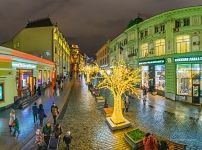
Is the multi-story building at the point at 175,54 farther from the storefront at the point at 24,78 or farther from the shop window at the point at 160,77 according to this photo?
the storefront at the point at 24,78

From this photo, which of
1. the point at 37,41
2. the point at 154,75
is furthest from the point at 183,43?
the point at 37,41

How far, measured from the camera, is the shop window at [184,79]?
3766 cm

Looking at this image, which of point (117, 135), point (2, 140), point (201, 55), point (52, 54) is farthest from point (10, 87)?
point (52, 54)

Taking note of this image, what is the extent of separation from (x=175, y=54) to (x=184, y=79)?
11.7 ft

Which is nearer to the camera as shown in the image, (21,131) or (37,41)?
(21,131)

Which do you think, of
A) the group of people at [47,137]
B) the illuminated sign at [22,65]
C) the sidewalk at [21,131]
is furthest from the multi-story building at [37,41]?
the group of people at [47,137]

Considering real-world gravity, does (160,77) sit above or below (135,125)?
above

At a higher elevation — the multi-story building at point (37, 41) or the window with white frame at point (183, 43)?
the multi-story building at point (37, 41)

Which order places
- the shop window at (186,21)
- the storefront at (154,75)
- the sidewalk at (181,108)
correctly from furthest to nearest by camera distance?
the storefront at (154,75) → the shop window at (186,21) → the sidewalk at (181,108)

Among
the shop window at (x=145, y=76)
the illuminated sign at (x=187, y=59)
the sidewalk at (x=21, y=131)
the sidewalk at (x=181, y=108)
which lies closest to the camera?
the sidewalk at (x=21, y=131)

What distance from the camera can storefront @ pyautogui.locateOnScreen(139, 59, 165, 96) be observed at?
43.9 metres

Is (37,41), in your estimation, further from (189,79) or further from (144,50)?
(189,79)

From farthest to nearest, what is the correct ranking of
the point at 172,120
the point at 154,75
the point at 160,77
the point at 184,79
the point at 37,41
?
the point at 37,41
the point at 154,75
the point at 160,77
the point at 184,79
the point at 172,120

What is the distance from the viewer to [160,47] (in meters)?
44.2
